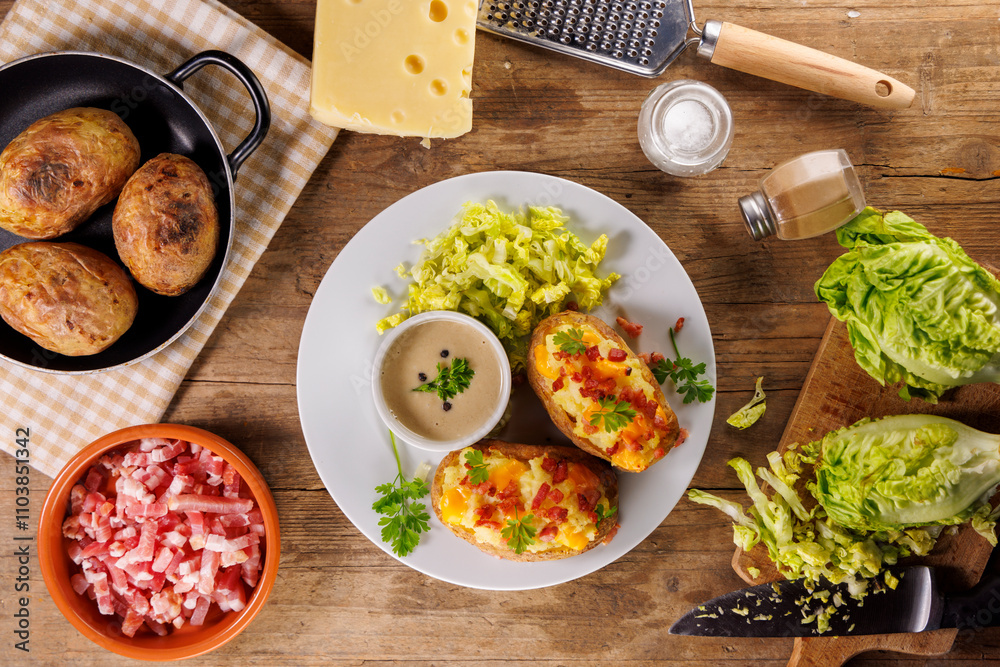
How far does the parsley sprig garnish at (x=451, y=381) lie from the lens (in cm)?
281

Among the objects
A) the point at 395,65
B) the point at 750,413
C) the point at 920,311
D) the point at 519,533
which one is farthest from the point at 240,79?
the point at 920,311

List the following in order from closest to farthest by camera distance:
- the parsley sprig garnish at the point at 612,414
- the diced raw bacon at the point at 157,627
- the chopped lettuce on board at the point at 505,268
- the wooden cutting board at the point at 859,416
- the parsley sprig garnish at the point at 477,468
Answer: the parsley sprig garnish at the point at 612,414 < the parsley sprig garnish at the point at 477,468 < the chopped lettuce on board at the point at 505,268 < the wooden cutting board at the point at 859,416 < the diced raw bacon at the point at 157,627

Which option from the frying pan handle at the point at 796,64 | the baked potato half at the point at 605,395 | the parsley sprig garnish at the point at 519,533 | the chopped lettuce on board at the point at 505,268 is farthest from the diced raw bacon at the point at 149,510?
the frying pan handle at the point at 796,64

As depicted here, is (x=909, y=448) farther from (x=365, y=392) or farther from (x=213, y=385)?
(x=213, y=385)

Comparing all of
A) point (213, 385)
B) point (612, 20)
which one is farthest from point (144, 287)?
point (612, 20)

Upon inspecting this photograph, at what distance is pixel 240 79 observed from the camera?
2.67 metres

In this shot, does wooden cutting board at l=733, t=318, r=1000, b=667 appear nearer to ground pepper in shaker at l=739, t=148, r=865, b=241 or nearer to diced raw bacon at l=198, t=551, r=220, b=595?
ground pepper in shaker at l=739, t=148, r=865, b=241

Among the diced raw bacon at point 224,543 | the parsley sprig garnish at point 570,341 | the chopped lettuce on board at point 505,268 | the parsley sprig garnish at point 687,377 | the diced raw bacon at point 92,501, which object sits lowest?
the diced raw bacon at point 224,543

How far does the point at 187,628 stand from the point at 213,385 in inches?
48.4

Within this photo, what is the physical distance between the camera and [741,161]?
10.5ft

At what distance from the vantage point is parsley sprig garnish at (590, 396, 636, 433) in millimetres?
2561

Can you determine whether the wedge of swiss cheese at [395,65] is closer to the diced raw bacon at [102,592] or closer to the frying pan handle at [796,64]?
the frying pan handle at [796,64]

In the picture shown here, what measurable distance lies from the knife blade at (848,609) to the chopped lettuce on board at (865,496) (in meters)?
0.08

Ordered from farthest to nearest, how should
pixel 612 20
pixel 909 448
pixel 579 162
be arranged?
pixel 579 162
pixel 612 20
pixel 909 448
